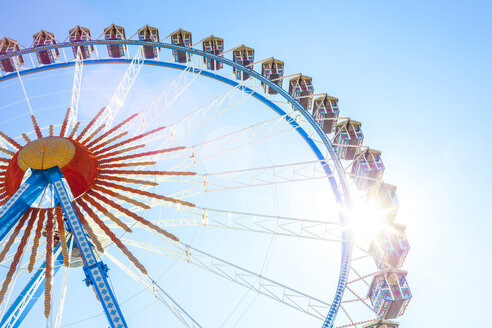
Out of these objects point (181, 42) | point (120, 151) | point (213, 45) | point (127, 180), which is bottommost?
point (127, 180)

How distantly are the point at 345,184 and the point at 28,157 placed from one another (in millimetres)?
9197

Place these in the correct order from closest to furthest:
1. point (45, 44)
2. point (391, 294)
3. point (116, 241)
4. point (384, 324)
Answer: point (116, 241), point (384, 324), point (391, 294), point (45, 44)

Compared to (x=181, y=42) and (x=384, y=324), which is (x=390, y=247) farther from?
(x=181, y=42)

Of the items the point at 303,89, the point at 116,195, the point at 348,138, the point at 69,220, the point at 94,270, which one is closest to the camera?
the point at 94,270

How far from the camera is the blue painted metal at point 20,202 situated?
7742 millimetres

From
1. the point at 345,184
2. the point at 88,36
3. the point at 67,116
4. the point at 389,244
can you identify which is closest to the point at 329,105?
the point at 345,184

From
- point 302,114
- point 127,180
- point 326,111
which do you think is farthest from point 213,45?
point 127,180

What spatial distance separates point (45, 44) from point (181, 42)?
229 inches

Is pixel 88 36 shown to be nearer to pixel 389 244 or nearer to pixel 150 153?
pixel 150 153

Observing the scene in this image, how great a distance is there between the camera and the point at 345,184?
12.1 m

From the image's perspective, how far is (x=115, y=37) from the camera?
→ 16.1 meters

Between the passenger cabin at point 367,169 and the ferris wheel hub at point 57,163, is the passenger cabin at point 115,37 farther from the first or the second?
the passenger cabin at point 367,169

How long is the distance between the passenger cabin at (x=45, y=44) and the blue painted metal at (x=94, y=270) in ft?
32.2

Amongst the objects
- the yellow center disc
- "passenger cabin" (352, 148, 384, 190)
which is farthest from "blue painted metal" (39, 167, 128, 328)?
"passenger cabin" (352, 148, 384, 190)
